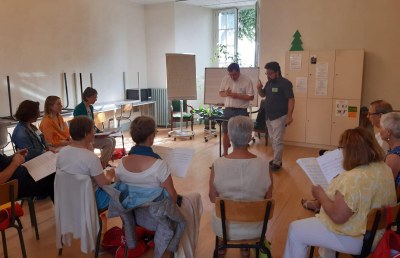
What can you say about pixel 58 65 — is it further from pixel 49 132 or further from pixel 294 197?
pixel 294 197

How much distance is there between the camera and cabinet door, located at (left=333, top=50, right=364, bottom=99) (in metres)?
5.57

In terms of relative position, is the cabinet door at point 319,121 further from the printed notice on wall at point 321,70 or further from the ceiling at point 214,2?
the ceiling at point 214,2

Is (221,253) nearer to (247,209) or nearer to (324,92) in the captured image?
(247,209)

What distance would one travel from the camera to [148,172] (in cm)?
203

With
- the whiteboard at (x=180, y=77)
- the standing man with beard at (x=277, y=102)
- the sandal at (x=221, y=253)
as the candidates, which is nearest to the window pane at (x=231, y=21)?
the whiteboard at (x=180, y=77)

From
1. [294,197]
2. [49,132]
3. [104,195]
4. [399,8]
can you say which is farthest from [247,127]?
[399,8]

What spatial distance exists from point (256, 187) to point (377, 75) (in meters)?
4.74

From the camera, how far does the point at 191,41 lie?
27.7 ft

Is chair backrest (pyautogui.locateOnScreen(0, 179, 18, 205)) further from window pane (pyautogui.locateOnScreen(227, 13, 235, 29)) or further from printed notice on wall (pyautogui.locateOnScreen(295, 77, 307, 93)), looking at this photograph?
window pane (pyautogui.locateOnScreen(227, 13, 235, 29))

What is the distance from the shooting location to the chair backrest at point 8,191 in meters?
2.14

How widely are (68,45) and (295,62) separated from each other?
4.24 m

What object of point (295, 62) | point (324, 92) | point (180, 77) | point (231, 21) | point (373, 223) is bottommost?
point (373, 223)

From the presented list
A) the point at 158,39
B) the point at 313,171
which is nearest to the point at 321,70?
the point at 313,171

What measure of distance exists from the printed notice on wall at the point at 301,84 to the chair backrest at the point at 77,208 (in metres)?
4.74
